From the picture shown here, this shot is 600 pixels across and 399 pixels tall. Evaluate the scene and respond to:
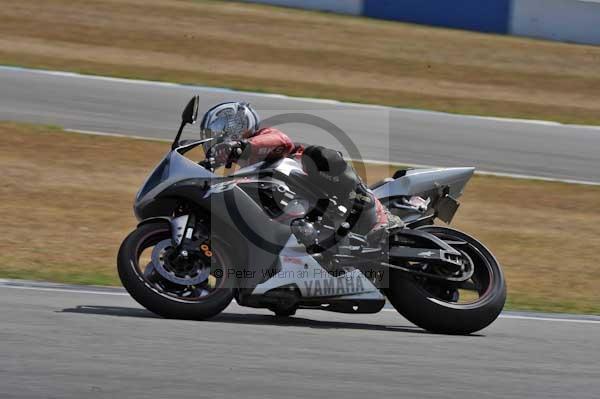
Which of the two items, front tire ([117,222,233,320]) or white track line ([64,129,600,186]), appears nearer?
front tire ([117,222,233,320])

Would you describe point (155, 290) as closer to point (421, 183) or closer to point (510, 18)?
point (421, 183)

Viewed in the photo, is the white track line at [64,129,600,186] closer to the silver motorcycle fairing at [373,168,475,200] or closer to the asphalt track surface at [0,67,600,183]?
the asphalt track surface at [0,67,600,183]

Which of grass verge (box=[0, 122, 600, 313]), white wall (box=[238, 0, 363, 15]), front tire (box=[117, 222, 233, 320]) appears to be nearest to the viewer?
front tire (box=[117, 222, 233, 320])

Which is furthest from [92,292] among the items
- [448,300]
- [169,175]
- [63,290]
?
[448,300]

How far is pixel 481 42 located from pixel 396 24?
1850 millimetres

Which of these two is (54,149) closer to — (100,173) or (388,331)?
(100,173)

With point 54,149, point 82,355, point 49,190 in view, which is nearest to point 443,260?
point 82,355

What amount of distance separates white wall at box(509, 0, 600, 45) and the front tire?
16939 millimetres

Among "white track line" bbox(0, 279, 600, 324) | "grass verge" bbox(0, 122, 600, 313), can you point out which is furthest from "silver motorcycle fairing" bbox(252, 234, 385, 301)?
"grass verge" bbox(0, 122, 600, 313)

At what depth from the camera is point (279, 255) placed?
248 inches

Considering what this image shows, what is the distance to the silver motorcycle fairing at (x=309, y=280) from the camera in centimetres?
627

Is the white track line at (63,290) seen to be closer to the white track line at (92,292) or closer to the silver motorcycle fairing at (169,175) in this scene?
the white track line at (92,292)

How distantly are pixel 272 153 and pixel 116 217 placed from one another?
13.4ft

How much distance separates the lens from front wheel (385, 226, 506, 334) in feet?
21.2
